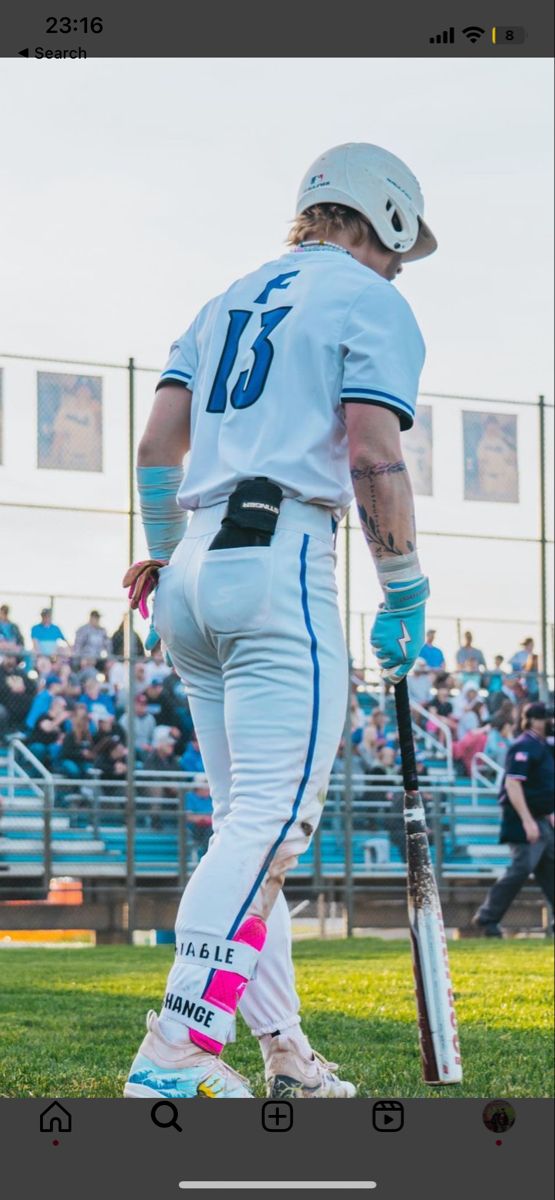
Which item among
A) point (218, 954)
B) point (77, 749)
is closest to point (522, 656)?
point (77, 749)

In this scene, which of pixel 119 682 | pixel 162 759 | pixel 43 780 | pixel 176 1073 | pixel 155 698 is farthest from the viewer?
pixel 155 698

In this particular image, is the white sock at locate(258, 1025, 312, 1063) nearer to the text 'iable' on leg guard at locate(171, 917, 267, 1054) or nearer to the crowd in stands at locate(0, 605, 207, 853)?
the text 'iable' on leg guard at locate(171, 917, 267, 1054)

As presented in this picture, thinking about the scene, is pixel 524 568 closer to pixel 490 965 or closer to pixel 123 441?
pixel 123 441

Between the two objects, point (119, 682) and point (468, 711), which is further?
point (468, 711)

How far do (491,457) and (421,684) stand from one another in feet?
7.64

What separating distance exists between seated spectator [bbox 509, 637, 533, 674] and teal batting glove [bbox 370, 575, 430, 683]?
13.0 metres

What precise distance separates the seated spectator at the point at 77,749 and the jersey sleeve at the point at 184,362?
1105 cm
